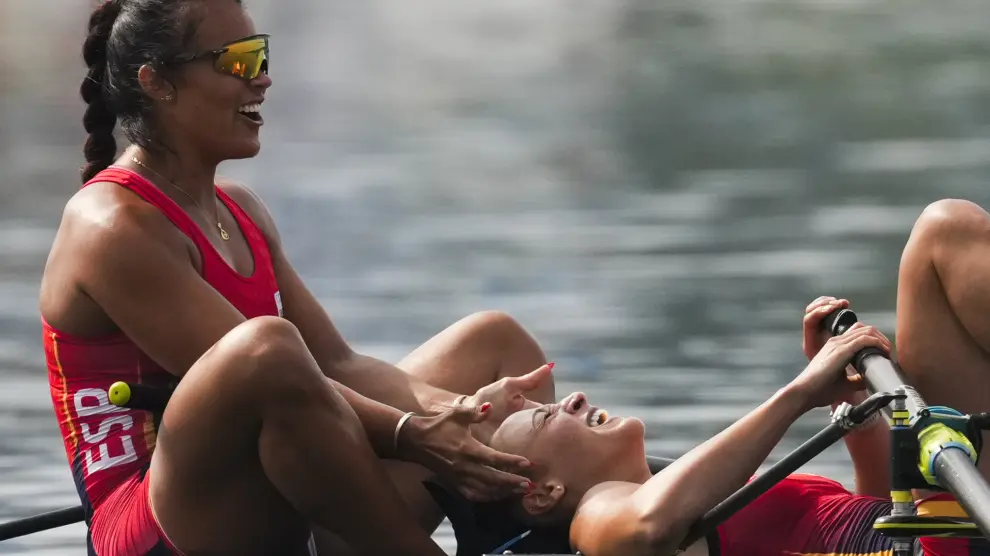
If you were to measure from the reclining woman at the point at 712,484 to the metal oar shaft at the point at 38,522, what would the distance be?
0.76m

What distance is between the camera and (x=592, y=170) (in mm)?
5004

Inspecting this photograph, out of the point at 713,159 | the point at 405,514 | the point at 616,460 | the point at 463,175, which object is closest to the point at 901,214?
the point at 713,159

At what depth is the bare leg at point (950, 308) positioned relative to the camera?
2268 millimetres

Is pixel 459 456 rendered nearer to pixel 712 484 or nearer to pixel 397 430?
pixel 397 430

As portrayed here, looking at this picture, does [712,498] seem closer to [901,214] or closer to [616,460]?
[616,460]

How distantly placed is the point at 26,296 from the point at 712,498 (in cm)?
312

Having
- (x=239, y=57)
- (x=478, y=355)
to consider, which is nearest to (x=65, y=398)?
(x=239, y=57)

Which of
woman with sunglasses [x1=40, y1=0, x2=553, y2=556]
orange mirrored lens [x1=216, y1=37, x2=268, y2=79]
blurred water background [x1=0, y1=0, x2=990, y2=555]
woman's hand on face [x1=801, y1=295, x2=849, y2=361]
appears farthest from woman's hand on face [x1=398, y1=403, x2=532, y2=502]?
blurred water background [x1=0, y1=0, x2=990, y2=555]

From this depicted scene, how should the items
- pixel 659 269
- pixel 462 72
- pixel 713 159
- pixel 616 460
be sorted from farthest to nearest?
pixel 462 72 < pixel 713 159 < pixel 659 269 < pixel 616 460

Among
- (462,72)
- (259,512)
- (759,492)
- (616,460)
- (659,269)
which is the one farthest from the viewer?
(462,72)

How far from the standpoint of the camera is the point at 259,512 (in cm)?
221

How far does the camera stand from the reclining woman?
6.95ft

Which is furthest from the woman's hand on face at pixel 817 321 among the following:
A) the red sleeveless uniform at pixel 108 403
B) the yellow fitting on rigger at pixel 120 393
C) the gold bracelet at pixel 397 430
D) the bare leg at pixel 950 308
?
the yellow fitting on rigger at pixel 120 393

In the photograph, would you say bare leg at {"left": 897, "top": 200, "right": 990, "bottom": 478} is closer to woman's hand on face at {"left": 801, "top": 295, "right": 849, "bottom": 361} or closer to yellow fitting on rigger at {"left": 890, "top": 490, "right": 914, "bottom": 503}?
woman's hand on face at {"left": 801, "top": 295, "right": 849, "bottom": 361}
